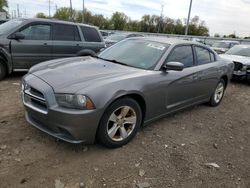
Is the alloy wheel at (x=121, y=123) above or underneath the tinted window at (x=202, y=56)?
underneath

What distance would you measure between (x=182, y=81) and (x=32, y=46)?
455 centimetres

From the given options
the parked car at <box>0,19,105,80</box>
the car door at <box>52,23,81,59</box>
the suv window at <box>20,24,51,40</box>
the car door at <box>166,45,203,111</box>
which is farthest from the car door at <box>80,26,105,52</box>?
the car door at <box>166,45,203,111</box>

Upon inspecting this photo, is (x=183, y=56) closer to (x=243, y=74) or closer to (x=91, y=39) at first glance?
(x=91, y=39)

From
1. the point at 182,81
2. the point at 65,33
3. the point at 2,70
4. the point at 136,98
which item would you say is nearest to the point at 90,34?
the point at 65,33

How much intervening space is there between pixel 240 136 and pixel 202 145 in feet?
3.26

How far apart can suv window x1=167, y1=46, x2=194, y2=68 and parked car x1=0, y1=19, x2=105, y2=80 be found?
397 centimetres

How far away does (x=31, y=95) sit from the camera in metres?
3.79

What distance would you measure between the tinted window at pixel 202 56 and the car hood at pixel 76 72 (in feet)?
6.20

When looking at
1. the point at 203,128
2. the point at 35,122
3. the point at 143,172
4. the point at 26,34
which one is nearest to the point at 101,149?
the point at 143,172

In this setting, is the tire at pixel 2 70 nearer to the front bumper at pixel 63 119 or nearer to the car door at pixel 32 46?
the car door at pixel 32 46

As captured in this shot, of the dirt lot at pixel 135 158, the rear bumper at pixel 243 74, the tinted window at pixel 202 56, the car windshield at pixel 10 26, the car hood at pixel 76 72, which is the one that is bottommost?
the dirt lot at pixel 135 158

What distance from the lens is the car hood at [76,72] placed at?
11.8 feet

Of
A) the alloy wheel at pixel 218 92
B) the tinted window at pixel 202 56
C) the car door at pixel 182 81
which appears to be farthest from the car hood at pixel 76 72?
the alloy wheel at pixel 218 92

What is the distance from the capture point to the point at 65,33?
829cm
